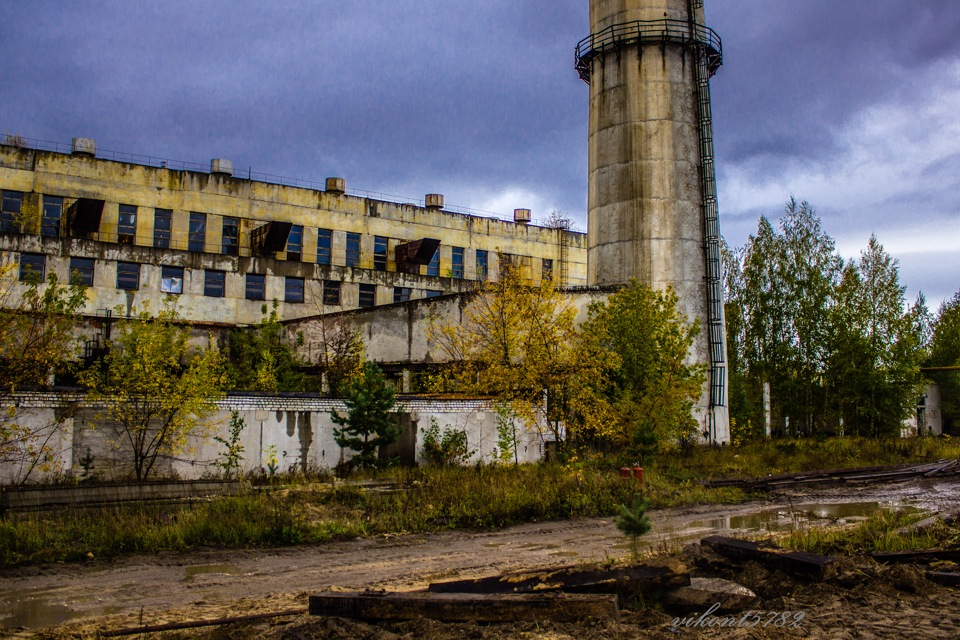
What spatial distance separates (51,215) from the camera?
125ft

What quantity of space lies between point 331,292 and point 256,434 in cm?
2429

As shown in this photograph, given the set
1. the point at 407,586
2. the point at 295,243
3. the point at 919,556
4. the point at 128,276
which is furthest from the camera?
the point at 295,243

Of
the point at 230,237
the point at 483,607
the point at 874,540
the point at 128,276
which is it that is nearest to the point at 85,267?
the point at 128,276

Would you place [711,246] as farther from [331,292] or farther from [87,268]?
[87,268]

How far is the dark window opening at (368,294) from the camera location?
42.2m

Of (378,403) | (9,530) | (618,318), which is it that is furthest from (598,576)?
(618,318)

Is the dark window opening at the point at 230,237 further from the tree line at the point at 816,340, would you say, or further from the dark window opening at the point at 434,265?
the tree line at the point at 816,340

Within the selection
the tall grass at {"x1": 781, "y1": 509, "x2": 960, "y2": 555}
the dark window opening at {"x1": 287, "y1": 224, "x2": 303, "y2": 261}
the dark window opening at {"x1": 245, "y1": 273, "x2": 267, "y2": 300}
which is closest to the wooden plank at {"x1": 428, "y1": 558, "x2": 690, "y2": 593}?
the tall grass at {"x1": 781, "y1": 509, "x2": 960, "y2": 555}

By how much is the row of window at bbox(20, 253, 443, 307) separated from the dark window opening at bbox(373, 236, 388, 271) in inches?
125

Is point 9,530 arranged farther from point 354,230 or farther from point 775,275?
point 354,230

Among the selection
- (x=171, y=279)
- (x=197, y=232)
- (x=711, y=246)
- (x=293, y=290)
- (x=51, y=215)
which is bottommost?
(x=711, y=246)

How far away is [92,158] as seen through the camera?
39.1m

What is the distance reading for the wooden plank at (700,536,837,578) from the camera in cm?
780

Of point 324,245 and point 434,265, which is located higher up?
point 324,245
